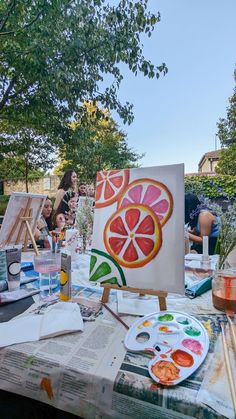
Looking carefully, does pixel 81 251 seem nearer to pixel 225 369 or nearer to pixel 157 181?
pixel 157 181

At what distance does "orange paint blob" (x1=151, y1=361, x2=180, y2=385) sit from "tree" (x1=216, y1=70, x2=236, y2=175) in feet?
22.6

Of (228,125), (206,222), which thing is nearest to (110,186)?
(206,222)

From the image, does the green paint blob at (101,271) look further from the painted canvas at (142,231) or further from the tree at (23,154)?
the tree at (23,154)

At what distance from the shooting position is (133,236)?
2.78 feet

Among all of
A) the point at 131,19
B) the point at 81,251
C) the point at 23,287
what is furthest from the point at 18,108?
the point at 23,287

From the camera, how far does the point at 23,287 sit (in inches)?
38.0

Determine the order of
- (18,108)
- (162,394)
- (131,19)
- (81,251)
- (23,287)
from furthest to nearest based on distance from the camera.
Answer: (18,108) < (131,19) < (81,251) < (23,287) < (162,394)

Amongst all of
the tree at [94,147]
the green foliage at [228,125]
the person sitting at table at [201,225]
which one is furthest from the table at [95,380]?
the green foliage at [228,125]

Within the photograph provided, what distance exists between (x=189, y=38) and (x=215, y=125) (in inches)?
154

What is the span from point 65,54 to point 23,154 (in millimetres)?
3137

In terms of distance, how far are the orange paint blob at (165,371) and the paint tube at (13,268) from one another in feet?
2.10

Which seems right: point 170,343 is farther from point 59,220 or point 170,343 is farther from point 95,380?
point 59,220

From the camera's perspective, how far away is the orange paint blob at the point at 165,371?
17.8 inches

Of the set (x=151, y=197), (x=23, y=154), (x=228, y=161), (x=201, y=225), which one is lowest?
(x=201, y=225)
